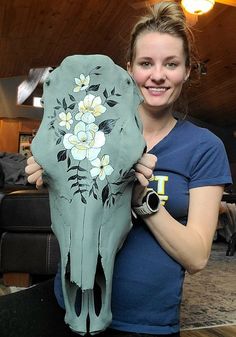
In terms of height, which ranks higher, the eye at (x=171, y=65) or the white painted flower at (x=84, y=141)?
the eye at (x=171, y=65)

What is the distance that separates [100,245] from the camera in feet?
1.85

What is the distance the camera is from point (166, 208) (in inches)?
30.1

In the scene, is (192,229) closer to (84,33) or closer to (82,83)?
(82,83)

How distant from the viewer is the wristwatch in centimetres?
64

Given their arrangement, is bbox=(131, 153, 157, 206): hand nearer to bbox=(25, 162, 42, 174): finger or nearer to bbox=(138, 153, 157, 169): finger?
bbox=(138, 153, 157, 169): finger

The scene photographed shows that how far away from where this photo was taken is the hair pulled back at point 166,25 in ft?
2.53

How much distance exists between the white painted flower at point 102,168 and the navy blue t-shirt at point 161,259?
175 mm

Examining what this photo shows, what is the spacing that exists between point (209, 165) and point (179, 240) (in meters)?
0.16

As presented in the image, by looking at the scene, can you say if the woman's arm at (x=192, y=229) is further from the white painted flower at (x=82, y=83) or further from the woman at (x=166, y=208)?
the white painted flower at (x=82, y=83)

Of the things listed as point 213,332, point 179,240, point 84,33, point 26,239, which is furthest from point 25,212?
point 84,33

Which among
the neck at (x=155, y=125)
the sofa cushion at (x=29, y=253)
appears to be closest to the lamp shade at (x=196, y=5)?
the sofa cushion at (x=29, y=253)

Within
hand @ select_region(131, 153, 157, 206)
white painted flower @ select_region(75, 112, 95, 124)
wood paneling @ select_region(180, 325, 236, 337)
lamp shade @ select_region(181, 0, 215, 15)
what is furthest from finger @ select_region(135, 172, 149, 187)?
lamp shade @ select_region(181, 0, 215, 15)

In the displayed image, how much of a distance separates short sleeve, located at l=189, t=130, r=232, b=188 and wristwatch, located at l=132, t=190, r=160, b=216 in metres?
0.15

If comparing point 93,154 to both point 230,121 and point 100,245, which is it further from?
point 230,121
